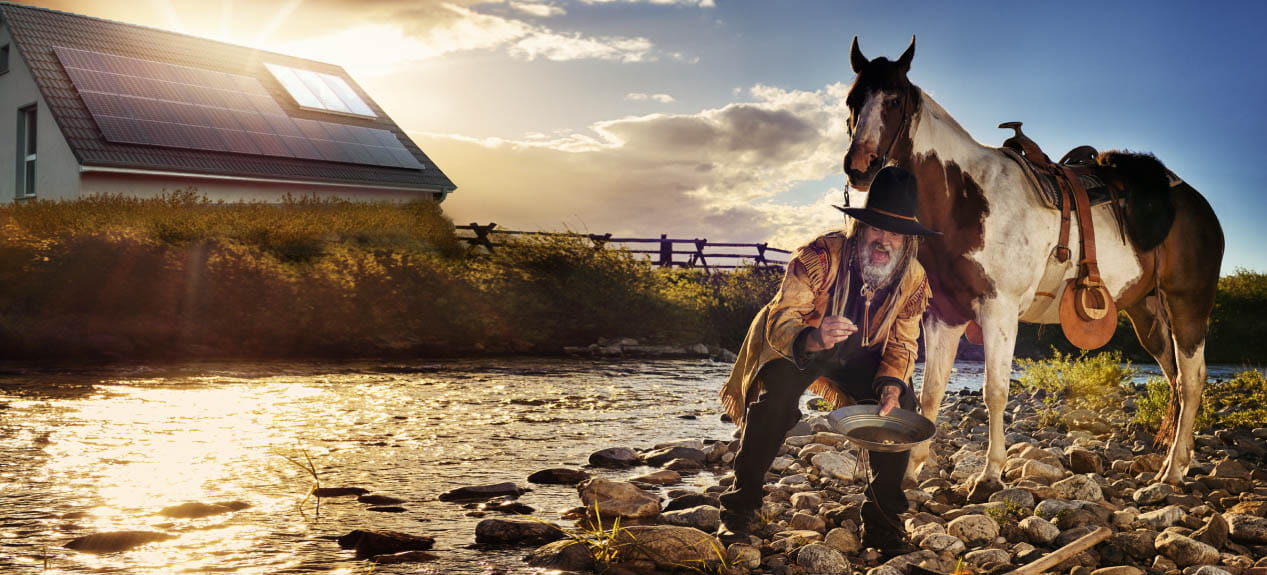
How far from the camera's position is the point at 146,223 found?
14.8m

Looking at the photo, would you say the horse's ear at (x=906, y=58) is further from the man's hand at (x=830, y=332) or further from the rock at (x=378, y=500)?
the rock at (x=378, y=500)

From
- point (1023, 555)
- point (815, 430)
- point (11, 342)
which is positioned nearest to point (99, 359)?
point (11, 342)

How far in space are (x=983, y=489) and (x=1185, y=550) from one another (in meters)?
1.13

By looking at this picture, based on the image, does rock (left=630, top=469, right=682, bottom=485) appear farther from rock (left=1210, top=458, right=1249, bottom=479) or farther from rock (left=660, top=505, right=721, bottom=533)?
rock (left=1210, top=458, right=1249, bottom=479)

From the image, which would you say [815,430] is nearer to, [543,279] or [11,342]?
[543,279]

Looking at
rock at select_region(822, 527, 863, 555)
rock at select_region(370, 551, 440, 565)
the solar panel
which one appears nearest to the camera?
rock at select_region(370, 551, 440, 565)

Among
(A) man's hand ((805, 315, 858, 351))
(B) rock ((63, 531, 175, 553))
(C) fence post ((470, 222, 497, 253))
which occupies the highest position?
(C) fence post ((470, 222, 497, 253))

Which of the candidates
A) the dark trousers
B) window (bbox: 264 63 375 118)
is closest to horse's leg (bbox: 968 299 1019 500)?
the dark trousers

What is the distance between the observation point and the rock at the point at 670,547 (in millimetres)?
3854

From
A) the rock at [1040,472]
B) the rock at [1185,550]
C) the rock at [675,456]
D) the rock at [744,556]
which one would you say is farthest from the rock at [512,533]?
the rock at [1040,472]

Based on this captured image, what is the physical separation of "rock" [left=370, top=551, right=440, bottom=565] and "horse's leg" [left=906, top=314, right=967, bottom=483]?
102 inches

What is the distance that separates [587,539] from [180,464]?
3476 millimetres

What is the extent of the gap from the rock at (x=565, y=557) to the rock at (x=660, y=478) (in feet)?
5.73

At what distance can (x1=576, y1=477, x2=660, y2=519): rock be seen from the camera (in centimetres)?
471
